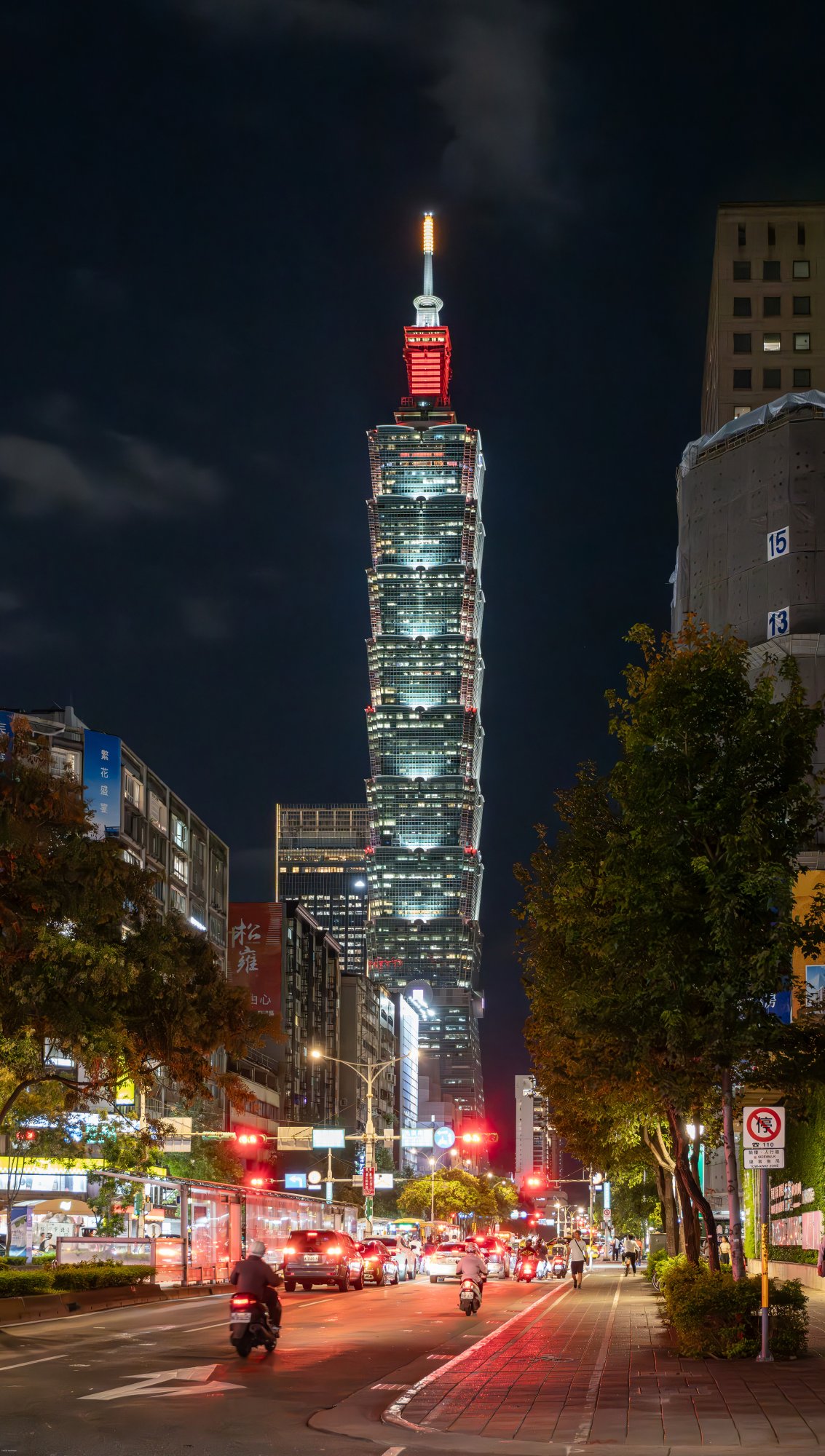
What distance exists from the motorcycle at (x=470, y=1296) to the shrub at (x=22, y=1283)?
963 centimetres

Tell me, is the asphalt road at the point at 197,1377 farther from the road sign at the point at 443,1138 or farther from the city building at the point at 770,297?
the city building at the point at 770,297

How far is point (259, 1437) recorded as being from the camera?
48.3 ft

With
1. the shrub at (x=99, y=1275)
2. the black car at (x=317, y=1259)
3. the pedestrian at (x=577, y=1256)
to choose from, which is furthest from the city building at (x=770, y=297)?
the shrub at (x=99, y=1275)

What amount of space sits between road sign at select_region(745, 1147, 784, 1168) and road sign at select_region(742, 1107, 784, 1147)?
11cm

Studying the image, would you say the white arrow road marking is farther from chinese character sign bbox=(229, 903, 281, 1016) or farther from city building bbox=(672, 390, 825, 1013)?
chinese character sign bbox=(229, 903, 281, 1016)

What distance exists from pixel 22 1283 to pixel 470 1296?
10242 mm

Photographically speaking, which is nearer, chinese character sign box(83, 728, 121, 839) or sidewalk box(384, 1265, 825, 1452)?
sidewalk box(384, 1265, 825, 1452)

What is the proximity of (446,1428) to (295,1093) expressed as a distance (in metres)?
152

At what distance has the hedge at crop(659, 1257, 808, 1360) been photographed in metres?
21.8

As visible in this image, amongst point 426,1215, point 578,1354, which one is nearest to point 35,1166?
Result: point 578,1354

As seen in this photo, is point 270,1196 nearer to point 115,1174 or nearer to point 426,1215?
point 115,1174

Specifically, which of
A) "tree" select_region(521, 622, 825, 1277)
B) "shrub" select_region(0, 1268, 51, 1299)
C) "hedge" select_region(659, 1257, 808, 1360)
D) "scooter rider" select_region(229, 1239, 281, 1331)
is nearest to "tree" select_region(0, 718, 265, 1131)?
"shrub" select_region(0, 1268, 51, 1299)

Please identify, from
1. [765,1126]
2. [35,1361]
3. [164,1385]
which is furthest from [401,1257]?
[164,1385]

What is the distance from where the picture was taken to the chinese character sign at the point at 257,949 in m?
155
